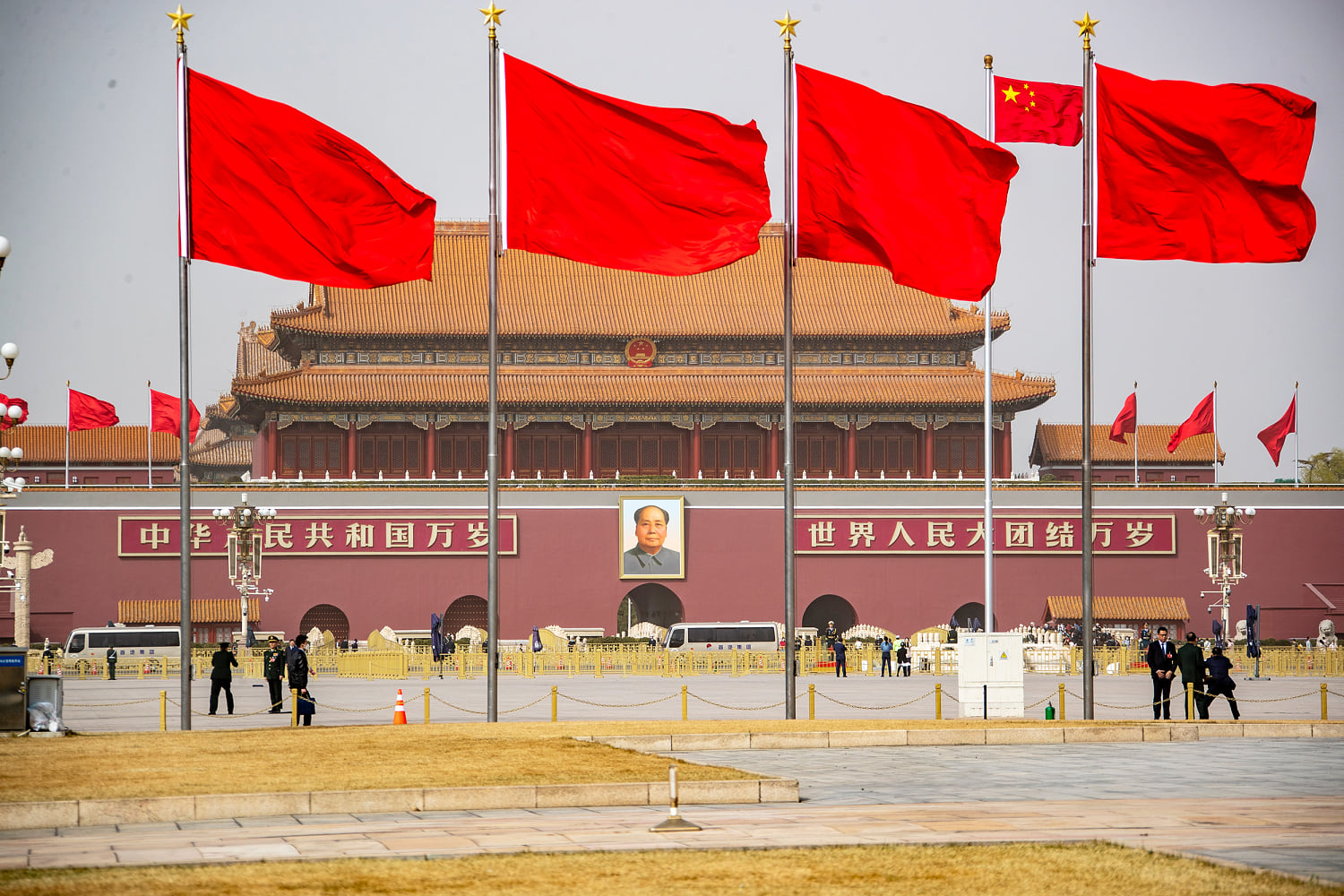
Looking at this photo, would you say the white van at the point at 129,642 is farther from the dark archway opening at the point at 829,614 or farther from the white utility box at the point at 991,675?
the white utility box at the point at 991,675

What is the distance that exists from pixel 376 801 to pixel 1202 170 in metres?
11.8

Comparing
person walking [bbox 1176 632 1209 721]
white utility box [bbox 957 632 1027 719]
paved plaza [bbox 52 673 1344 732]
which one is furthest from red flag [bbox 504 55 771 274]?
person walking [bbox 1176 632 1209 721]

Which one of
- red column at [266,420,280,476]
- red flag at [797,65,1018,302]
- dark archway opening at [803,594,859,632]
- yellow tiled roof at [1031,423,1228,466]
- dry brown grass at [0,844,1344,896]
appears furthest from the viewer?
yellow tiled roof at [1031,423,1228,466]

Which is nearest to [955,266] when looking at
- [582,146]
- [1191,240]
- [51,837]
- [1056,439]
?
[1191,240]

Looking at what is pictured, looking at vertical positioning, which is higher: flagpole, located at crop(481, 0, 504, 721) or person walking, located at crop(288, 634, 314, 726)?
flagpole, located at crop(481, 0, 504, 721)

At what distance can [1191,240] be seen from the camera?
18.6 meters

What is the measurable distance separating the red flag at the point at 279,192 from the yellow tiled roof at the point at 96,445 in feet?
154

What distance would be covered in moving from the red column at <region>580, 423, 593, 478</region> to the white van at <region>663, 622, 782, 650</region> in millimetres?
8038

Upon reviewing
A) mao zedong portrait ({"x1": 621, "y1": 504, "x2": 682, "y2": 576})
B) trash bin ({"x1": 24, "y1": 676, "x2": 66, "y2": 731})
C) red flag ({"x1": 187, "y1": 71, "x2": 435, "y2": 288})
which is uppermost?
red flag ({"x1": 187, "y1": 71, "x2": 435, "y2": 288})

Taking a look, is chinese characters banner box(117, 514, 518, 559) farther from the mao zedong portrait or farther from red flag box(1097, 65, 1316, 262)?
red flag box(1097, 65, 1316, 262)

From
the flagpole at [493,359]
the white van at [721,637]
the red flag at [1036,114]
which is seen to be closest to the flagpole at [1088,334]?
the red flag at [1036,114]

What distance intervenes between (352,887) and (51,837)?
3.18 m

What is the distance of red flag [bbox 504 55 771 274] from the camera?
17422 mm

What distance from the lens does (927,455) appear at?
159ft
